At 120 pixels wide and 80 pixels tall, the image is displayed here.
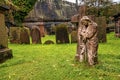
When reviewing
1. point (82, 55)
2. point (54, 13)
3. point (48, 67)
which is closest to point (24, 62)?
point (48, 67)

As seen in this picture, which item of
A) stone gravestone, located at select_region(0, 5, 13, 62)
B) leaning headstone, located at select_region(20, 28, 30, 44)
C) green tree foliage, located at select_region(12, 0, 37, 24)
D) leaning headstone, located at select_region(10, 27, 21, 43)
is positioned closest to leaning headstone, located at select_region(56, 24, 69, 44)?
leaning headstone, located at select_region(20, 28, 30, 44)

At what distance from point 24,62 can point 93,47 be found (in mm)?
2813

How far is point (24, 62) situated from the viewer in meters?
9.12

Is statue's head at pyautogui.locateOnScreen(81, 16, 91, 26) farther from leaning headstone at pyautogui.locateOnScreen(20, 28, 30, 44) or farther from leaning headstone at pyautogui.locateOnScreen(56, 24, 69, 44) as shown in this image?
leaning headstone at pyautogui.locateOnScreen(20, 28, 30, 44)

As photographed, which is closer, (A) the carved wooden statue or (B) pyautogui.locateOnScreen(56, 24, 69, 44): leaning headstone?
(A) the carved wooden statue

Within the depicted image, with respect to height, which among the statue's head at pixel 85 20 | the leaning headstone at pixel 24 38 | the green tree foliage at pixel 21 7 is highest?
the green tree foliage at pixel 21 7

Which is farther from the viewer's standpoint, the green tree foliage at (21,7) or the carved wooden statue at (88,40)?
the green tree foliage at (21,7)

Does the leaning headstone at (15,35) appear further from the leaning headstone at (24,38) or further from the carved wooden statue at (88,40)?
the carved wooden statue at (88,40)

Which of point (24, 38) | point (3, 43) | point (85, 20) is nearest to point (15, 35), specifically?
point (24, 38)

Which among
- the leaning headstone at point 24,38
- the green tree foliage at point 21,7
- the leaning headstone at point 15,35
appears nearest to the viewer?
the leaning headstone at point 24,38

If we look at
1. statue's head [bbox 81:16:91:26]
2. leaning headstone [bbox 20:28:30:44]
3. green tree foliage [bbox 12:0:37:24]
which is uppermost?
green tree foliage [bbox 12:0:37:24]

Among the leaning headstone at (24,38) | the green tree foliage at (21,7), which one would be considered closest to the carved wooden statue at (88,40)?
the leaning headstone at (24,38)

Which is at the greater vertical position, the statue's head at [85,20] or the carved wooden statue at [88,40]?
the statue's head at [85,20]

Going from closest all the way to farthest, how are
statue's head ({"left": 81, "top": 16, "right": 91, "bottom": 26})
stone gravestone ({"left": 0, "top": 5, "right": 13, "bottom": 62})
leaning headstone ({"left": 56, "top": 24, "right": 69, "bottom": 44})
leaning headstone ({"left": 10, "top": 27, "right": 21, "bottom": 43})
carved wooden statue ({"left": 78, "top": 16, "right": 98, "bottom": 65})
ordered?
carved wooden statue ({"left": 78, "top": 16, "right": 98, "bottom": 65}) < statue's head ({"left": 81, "top": 16, "right": 91, "bottom": 26}) < stone gravestone ({"left": 0, "top": 5, "right": 13, "bottom": 62}) < leaning headstone ({"left": 56, "top": 24, "right": 69, "bottom": 44}) < leaning headstone ({"left": 10, "top": 27, "right": 21, "bottom": 43})
